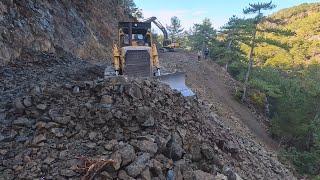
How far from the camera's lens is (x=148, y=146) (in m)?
7.62

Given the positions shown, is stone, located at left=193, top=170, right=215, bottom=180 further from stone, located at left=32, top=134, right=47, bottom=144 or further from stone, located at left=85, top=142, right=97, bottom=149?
stone, located at left=32, top=134, right=47, bottom=144

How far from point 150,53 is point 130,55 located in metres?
0.82

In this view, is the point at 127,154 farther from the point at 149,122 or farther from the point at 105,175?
the point at 149,122

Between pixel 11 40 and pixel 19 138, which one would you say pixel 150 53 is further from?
pixel 19 138

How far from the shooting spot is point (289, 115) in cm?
2548

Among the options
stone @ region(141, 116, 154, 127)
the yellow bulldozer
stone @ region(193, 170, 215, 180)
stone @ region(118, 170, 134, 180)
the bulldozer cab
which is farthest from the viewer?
the bulldozer cab

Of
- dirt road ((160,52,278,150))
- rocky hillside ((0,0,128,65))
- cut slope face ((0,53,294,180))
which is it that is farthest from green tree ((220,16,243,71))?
cut slope face ((0,53,294,180))

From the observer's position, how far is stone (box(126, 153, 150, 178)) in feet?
22.4

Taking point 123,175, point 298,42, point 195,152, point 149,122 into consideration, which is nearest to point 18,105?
point 149,122

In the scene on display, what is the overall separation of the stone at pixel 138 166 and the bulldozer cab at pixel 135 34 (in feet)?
28.0

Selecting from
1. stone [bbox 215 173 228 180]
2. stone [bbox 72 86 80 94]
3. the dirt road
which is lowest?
the dirt road

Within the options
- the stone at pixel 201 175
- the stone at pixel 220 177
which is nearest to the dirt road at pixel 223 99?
the stone at pixel 220 177

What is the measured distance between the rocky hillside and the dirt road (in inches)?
239

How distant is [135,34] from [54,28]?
669cm
